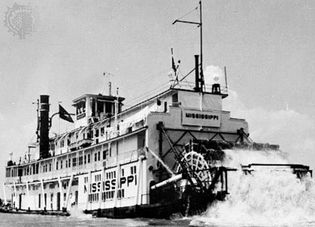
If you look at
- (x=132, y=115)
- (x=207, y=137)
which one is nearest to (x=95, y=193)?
(x=132, y=115)

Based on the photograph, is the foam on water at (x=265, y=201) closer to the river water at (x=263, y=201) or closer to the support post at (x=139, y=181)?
the river water at (x=263, y=201)

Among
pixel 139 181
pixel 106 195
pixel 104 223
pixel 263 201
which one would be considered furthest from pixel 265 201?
pixel 106 195

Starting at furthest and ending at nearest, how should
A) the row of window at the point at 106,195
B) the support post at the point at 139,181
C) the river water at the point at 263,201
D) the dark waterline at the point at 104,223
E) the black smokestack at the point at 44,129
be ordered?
1. the black smokestack at the point at 44,129
2. the row of window at the point at 106,195
3. the support post at the point at 139,181
4. the dark waterline at the point at 104,223
5. the river water at the point at 263,201

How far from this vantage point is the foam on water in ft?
86.8

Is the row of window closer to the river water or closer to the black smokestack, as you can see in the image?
the river water

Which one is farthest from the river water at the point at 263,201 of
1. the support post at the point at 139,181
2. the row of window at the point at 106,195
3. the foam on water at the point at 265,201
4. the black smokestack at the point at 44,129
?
the black smokestack at the point at 44,129

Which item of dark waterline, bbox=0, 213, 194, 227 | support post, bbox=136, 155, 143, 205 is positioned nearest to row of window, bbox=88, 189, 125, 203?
dark waterline, bbox=0, 213, 194, 227

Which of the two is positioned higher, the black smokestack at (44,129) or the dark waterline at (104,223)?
the black smokestack at (44,129)

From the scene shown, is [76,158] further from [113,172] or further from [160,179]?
[160,179]

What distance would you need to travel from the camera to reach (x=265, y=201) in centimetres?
2697

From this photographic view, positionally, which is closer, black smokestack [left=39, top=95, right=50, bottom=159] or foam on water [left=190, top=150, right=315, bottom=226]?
foam on water [left=190, top=150, right=315, bottom=226]

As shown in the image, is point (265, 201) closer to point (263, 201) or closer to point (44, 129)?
point (263, 201)

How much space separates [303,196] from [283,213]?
1.44m

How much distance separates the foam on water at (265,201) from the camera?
26.5 m
